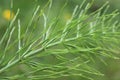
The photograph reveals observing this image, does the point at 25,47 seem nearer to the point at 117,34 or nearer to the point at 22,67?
the point at 117,34

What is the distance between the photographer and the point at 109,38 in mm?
858

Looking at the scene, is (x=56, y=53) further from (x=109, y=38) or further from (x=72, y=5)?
(x=72, y=5)

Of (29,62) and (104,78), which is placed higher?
(29,62)

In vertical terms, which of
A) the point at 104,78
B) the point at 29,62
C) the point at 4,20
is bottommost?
the point at 104,78

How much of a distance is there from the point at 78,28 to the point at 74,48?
4cm

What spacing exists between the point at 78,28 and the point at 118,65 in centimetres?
226

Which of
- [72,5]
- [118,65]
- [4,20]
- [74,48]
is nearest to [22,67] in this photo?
[4,20]

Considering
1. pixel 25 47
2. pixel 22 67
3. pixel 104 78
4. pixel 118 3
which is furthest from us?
pixel 118 3

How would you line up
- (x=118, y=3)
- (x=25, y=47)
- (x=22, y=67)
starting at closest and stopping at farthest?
(x=25, y=47)
(x=22, y=67)
(x=118, y=3)

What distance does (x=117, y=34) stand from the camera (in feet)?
2.85

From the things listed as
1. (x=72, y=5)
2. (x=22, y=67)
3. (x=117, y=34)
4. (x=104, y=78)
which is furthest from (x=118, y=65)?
(x=117, y=34)

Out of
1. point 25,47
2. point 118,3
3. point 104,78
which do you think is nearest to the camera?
point 25,47

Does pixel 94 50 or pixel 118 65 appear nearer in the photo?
pixel 94 50

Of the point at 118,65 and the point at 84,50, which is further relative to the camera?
the point at 118,65
